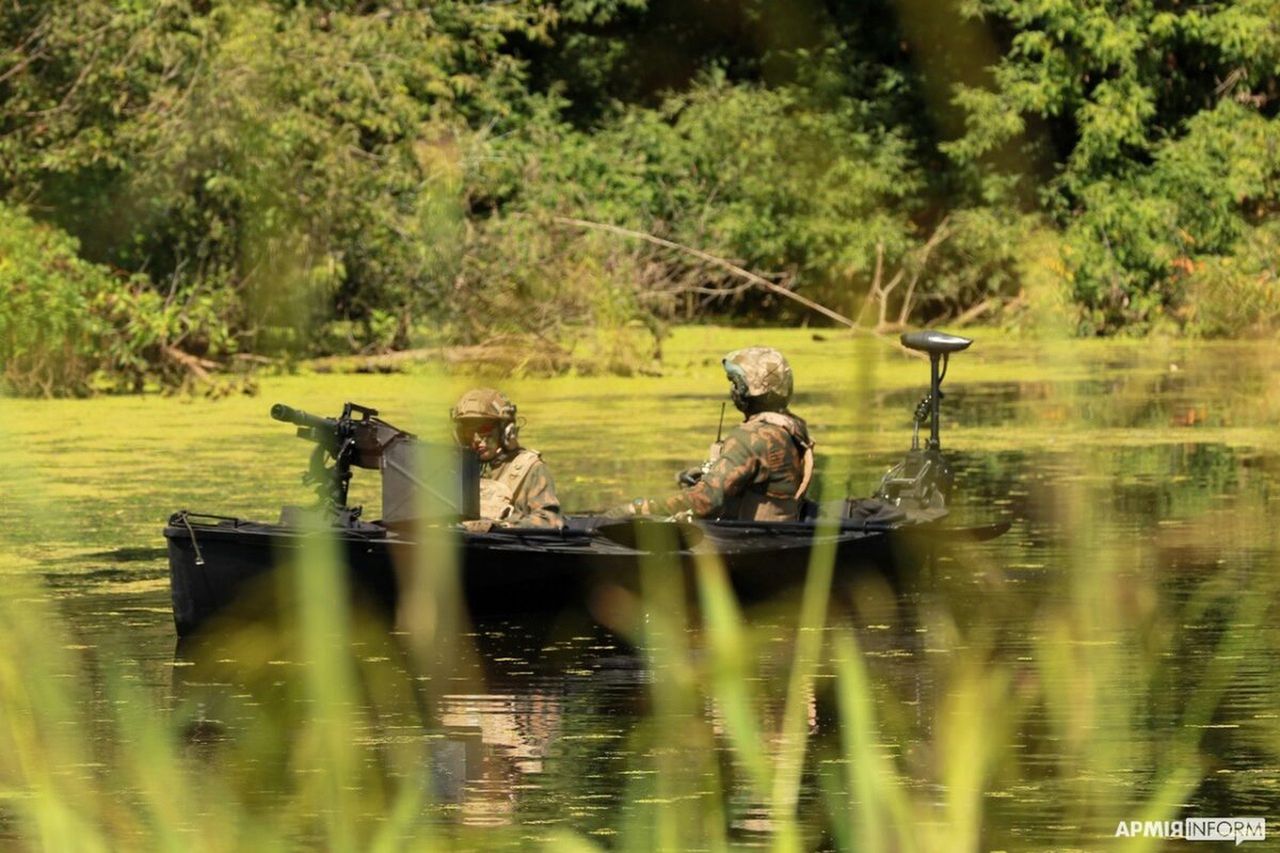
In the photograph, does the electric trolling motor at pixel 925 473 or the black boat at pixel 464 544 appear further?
the electric trolling motor at pixel 925 473

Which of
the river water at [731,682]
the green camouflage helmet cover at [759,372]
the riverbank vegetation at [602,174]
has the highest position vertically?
the riverbank vegetation at [602,174]

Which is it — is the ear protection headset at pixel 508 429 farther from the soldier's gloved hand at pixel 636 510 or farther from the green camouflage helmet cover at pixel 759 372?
the green camouflage helmet cover at pixel 759 372

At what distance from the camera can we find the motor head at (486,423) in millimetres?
12422

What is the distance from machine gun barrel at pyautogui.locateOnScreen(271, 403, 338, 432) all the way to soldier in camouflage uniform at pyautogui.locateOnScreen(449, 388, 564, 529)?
2.43ft

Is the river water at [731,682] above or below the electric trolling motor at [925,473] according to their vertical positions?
below

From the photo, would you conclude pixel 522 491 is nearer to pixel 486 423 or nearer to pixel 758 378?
pixel 486 423

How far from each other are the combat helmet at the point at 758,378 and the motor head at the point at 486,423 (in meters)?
1.00

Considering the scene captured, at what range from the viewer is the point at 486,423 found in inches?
490

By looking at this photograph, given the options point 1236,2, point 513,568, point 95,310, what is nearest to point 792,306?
point 1236,2

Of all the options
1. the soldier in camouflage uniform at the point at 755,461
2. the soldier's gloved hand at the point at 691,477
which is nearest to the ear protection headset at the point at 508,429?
the soldier in camouflage uniform at the point at 755,461

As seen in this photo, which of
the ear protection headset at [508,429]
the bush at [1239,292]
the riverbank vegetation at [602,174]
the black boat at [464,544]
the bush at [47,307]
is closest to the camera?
the black boat at [464,544]

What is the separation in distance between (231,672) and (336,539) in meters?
0.65

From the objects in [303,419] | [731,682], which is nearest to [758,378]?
[303,419]

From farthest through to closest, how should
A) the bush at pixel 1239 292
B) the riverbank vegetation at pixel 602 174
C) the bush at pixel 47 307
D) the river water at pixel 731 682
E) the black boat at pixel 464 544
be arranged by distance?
the bush at pixel 1239 292 < the riverbank vegetation at pixel 602 174 < the bush at pixel 47 307 < the black boat at pixel 464 544 < the river water at pixel 731 682
